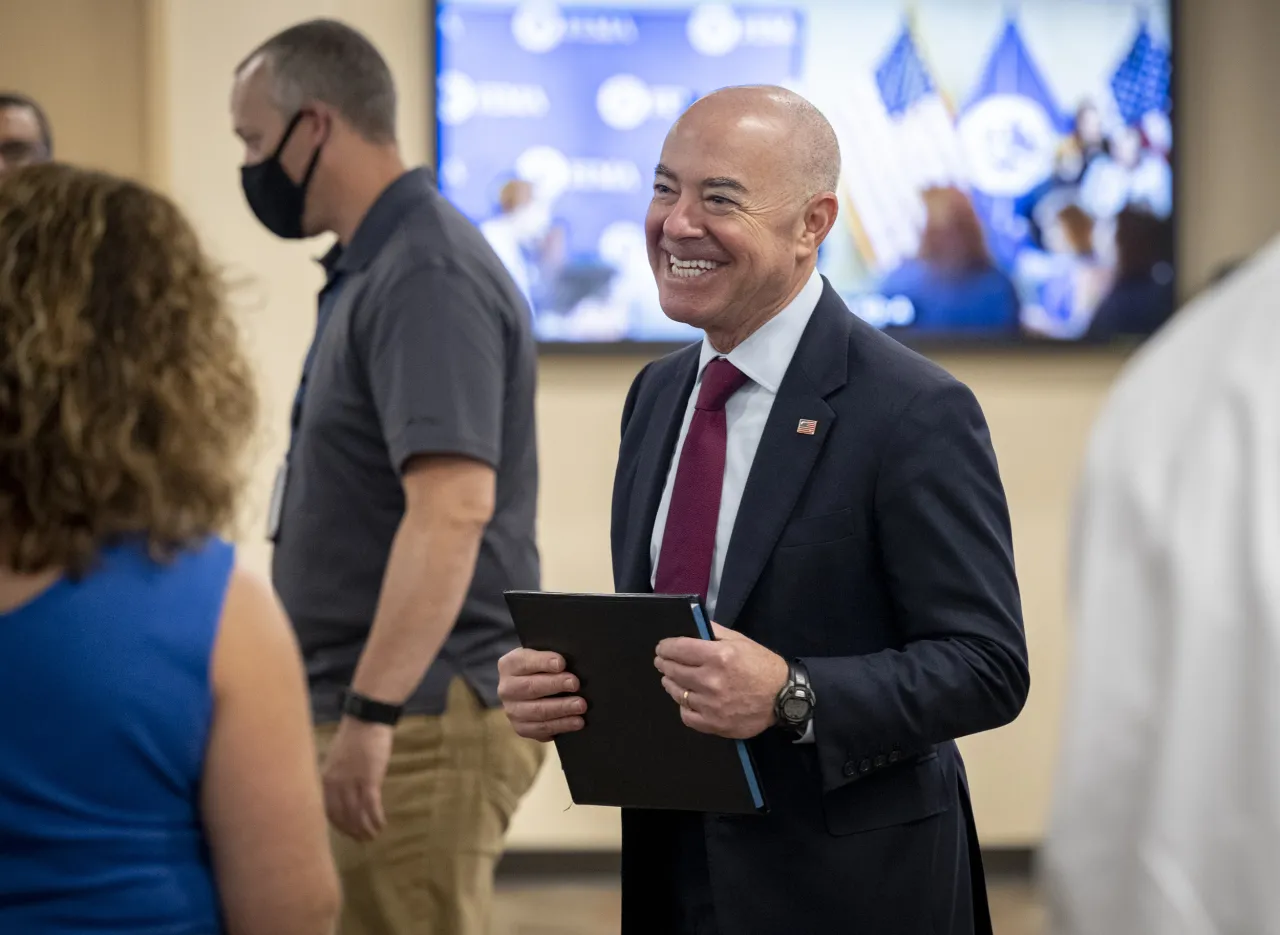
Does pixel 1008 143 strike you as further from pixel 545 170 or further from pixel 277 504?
pixel 277 504

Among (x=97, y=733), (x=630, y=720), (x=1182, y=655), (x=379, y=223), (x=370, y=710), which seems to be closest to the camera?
(x=1182, y=655)

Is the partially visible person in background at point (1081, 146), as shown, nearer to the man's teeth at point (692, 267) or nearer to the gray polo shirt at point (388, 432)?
the gray polo shirt at point (388, 432)

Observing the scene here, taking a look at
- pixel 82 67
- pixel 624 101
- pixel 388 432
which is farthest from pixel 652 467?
pixel 82 67

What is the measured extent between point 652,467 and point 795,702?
0.45 metres

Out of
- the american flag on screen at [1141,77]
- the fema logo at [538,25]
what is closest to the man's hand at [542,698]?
the fema logo at [538,25]

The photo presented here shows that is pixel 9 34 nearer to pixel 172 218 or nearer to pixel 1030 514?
pixel 1030 514

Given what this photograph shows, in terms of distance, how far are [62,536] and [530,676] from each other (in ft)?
2.29

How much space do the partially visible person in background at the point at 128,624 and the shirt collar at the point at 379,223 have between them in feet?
3.73

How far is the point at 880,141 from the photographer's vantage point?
4.48 m

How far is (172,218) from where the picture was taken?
4.52 feet

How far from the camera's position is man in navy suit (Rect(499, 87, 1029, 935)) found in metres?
1.75

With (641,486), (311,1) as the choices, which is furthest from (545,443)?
(641,486)

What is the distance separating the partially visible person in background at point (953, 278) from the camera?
452cm

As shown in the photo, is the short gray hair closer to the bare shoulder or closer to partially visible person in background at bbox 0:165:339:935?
→ partially visible person in background at bbox 0:165:339:935
